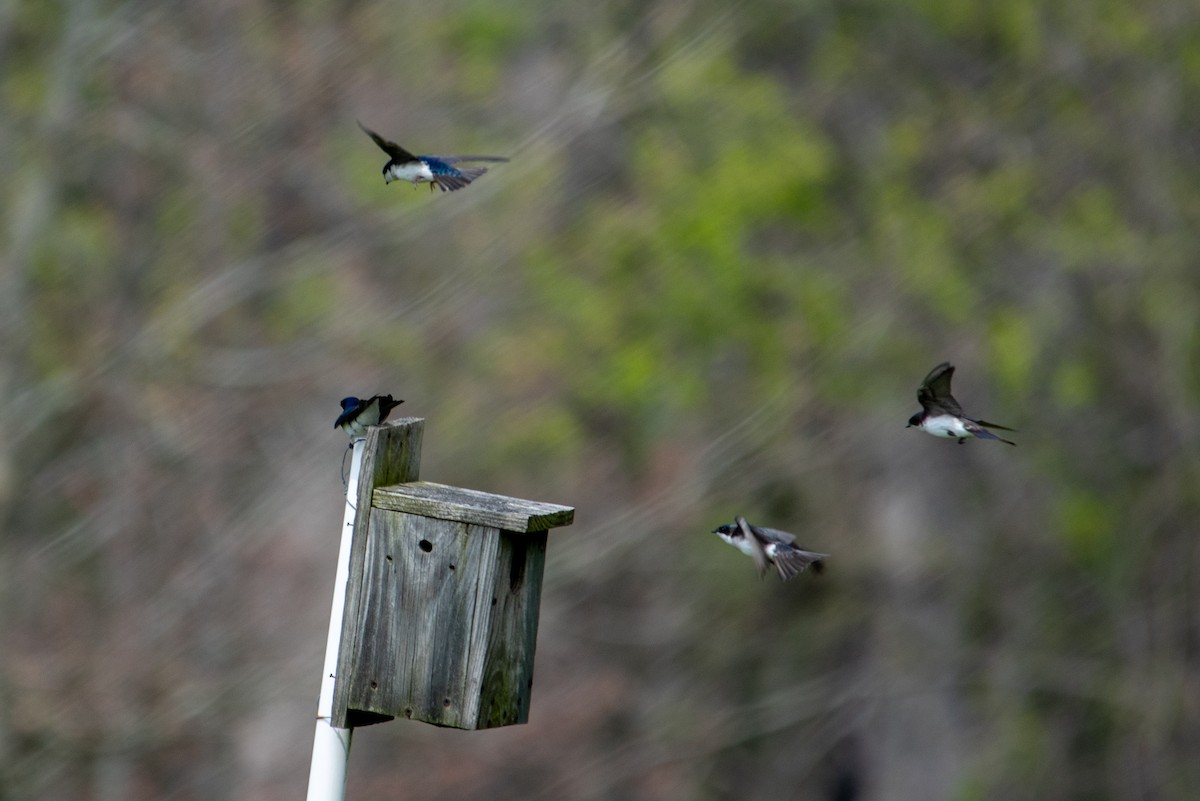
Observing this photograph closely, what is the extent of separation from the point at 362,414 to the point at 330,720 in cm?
74

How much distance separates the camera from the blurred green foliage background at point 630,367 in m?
9.72

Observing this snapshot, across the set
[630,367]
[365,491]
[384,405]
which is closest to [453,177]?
[384,405]

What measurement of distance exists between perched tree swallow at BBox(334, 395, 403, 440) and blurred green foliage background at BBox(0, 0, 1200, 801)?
558 centimetres

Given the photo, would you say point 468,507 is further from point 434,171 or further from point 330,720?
point 434,171

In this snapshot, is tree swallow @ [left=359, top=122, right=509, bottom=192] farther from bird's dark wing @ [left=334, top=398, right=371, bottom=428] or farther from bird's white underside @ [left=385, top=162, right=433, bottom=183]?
bird's dark wing @ [left=334, top=398, right=371, bottom=428]

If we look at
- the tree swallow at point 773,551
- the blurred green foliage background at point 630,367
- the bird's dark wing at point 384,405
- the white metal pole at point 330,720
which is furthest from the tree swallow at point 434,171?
the blurred green foliage background at point 630,367

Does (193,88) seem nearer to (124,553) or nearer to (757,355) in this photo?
(124,553)

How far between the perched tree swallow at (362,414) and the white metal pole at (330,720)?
35 millimetres

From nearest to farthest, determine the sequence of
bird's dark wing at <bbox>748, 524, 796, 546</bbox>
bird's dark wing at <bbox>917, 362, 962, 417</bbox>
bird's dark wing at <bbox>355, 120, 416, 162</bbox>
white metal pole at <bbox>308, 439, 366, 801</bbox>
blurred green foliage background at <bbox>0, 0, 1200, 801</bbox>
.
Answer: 1. white metal pole at <bbox>308, 439, 366, 801</bbox>
2. bird's dark wing at <bbox>355, 120, 416, 162</bbox>
3. bird's dark wing at <bbox>748, 524, 796, 546</bbox>
4. bird's dark wing at <bbox>917, 362, 962, 417</bbox>
5. blurred green foliage background at <bbox>0, 0, 1200, 801</bbox>

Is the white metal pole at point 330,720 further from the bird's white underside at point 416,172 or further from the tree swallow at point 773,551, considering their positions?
the tree swallow at point 773,551

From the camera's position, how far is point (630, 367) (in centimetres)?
1094

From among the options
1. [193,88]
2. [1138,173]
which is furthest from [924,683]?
[193,88]

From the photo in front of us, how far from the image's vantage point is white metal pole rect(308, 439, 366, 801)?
4.13 meters

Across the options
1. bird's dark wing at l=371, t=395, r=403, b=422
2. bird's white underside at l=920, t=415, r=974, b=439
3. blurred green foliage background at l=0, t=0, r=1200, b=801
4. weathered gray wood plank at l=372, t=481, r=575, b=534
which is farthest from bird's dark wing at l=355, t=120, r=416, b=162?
blurred green foliage background at l=0, t=0, r=1200, b=801
